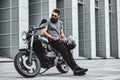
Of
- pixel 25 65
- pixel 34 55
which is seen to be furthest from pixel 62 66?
pixel 25 65

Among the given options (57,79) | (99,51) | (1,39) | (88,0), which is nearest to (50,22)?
(57,79)

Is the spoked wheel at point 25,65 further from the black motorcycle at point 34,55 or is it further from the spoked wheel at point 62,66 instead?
the spoked wheel at point 62,66

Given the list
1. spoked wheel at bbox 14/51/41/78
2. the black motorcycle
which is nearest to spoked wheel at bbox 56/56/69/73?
the black motorcycle

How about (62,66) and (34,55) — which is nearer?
(34,55)

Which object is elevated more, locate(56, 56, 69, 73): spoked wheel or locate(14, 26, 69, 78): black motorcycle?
locate(14, 26, 69, 78): black motorcycle

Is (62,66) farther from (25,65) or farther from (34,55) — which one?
(25,65)

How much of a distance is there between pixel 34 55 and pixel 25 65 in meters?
0.33

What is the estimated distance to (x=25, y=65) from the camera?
22.0ft

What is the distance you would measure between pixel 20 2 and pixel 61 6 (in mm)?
7675

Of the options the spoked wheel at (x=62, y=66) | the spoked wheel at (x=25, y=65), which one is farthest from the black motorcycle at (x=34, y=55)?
the spoked wheel at (x=62, y=66)

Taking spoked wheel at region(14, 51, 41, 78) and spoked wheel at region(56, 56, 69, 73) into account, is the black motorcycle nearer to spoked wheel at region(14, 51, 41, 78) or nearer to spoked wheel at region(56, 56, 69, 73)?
spoked wheel at region(14, 51, 41, 78)

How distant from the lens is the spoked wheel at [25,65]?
664cm

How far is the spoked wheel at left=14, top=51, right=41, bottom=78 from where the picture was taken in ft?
21.8

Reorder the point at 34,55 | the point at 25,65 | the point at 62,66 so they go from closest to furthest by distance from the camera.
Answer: the point at 25,65, the point at 34,55, the point at 62,66
